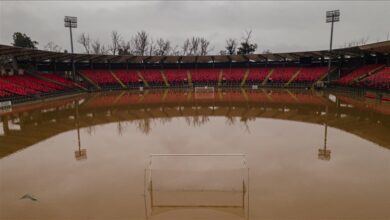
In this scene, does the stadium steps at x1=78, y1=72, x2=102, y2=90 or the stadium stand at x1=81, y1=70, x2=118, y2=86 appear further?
the stadium stand at x1=81, y1=70, x2=118, y2=86

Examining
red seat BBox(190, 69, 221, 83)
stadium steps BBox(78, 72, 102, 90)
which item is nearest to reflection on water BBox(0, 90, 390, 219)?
stadium steps BBox(78, 72, 102, 90)

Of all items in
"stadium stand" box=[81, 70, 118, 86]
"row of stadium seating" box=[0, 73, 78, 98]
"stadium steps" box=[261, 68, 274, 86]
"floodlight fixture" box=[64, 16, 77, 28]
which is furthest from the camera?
"stadium steps" box=[261, 68, 274, 86]

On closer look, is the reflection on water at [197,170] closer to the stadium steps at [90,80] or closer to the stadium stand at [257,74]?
the stadium steps at [90,80]

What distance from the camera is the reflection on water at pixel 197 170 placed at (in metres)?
6.41

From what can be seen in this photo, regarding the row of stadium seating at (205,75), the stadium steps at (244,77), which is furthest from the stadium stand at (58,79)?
the stadium steps at (244,77)

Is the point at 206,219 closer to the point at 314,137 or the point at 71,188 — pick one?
the point at 71,188

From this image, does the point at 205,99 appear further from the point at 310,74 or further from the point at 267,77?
the point at 310,74

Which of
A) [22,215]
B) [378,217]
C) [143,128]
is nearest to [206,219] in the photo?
[378,217]

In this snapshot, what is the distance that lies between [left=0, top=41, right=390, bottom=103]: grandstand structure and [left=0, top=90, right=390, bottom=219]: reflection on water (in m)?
20.4

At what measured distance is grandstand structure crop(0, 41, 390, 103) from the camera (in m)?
34.5

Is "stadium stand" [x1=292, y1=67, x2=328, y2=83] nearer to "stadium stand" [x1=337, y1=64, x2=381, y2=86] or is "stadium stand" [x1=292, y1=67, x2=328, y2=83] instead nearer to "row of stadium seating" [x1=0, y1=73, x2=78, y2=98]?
"stadium stand" [x1=337, y1=64, x2=381, y2=86]

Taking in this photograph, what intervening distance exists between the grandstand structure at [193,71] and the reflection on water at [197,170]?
2039cm

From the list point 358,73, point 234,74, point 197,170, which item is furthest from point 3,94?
point 358,73

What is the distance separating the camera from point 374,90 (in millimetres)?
29172
